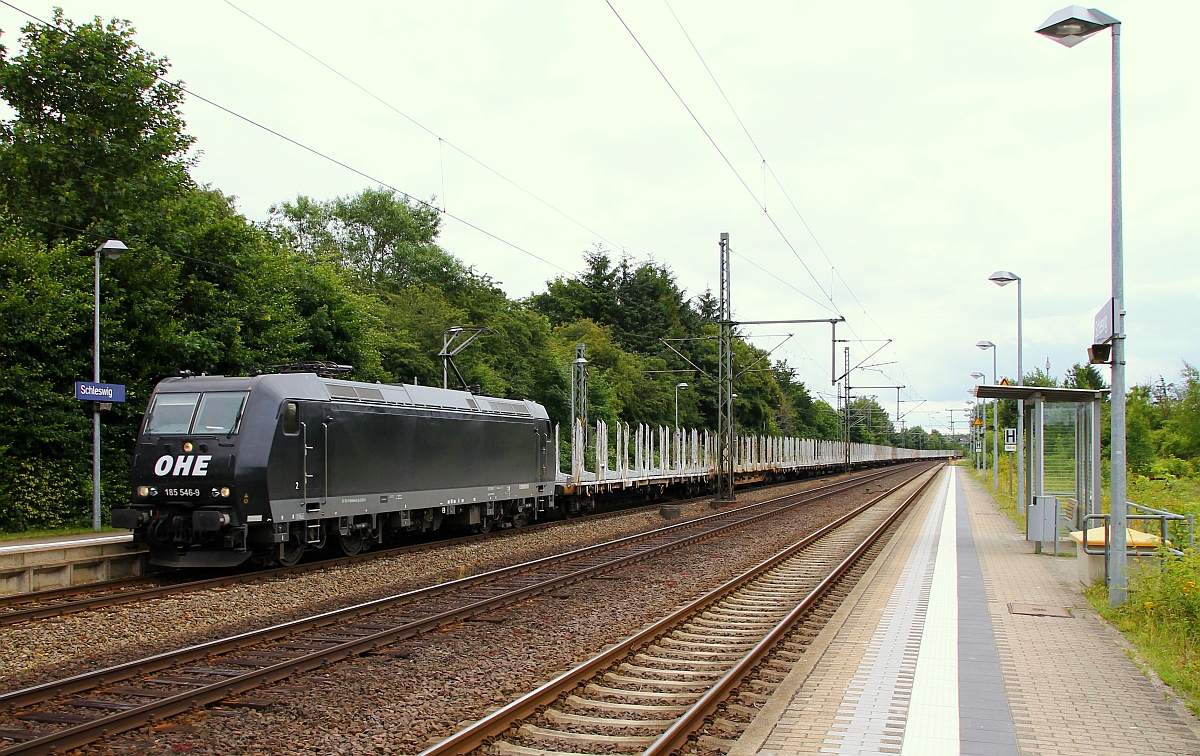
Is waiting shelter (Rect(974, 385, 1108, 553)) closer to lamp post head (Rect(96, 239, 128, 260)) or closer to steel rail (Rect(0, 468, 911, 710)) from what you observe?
steel rail (Rect(0, 468, 911, 710))

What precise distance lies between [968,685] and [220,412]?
10761 millimetres

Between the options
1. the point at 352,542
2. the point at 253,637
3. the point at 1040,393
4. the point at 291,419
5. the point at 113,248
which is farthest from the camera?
the point at 113,248

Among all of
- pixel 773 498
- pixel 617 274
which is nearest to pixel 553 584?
pixel 773 498

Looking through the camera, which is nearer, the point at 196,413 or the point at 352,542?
the point at 196,413

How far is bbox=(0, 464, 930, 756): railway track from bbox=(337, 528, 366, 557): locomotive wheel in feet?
10.9

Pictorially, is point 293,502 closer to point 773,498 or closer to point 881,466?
point 773,498

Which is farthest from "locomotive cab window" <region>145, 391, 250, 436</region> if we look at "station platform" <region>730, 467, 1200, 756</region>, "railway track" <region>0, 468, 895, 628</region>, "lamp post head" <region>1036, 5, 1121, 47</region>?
"lamp post head" <region>1036, 5, 1121, 47</region>

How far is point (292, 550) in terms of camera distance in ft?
48.9

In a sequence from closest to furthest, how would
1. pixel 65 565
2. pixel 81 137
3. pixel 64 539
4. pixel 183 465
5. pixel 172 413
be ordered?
pixel 65 565, pixel 183 465, pixel 172 413, pixel 64 539, pixel 81 137

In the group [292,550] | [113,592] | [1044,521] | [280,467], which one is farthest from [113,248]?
[1044,521]

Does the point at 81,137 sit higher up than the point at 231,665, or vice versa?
the point at 81,137

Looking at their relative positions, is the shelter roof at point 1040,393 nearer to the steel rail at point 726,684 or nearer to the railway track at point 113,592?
the steel rail at point 726,684

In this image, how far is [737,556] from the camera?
56.5 ft

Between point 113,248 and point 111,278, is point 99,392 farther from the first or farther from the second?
point 111,278
